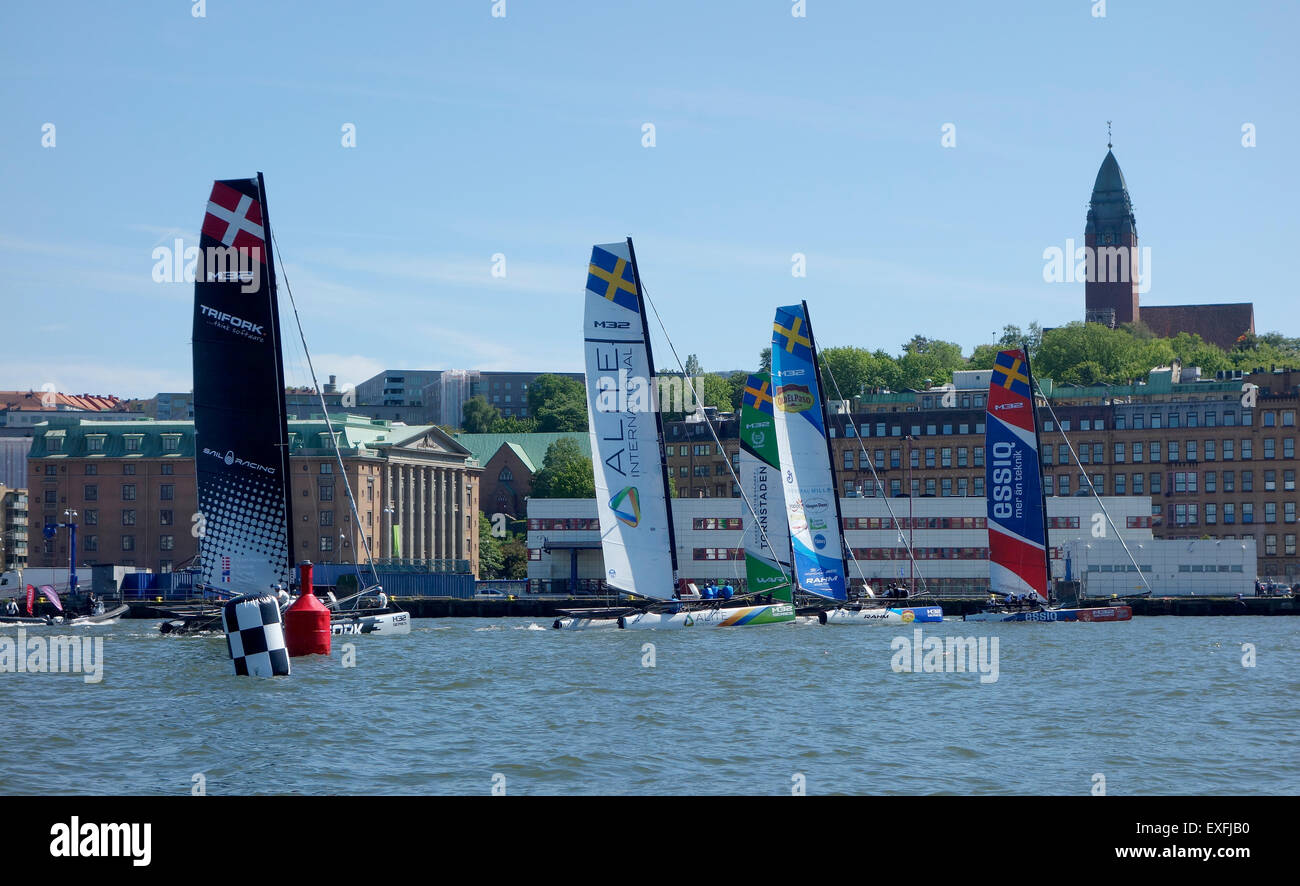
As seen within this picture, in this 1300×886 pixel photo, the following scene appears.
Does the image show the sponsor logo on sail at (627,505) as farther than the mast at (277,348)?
Yes

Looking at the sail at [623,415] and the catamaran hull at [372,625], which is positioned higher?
the sail at [623,415]

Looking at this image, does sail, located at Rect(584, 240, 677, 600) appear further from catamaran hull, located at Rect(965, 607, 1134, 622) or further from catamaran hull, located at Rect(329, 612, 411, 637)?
catamaran hull, located at Rect(965, 607, 1134, 622)

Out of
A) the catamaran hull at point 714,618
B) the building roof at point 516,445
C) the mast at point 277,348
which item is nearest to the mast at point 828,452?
the catamaran hull at point 714,618

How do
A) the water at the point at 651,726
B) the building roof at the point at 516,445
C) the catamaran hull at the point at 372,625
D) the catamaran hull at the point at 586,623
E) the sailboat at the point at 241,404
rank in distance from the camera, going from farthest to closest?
the building roof at the point at 516,445 < the catamaran hull at the point at 586,623 < the catamaran hull at the point at 372,625 < the sailboat at the point at 241,404 < the water at the point at 651,726

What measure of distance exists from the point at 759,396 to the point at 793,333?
2924 millimetres

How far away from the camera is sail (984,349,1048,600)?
225ft

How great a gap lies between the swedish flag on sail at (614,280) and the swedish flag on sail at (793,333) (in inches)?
542

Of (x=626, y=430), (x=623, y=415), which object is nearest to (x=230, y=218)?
(x=623, y=415)

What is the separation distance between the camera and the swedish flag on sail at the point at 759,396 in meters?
66.8

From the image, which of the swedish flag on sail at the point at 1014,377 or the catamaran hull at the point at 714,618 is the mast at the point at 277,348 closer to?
the catamaran hull at the point at 714,618

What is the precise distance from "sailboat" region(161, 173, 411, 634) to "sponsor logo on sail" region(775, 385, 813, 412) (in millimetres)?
27977

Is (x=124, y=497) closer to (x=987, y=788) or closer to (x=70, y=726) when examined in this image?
(x=70, y=726)
